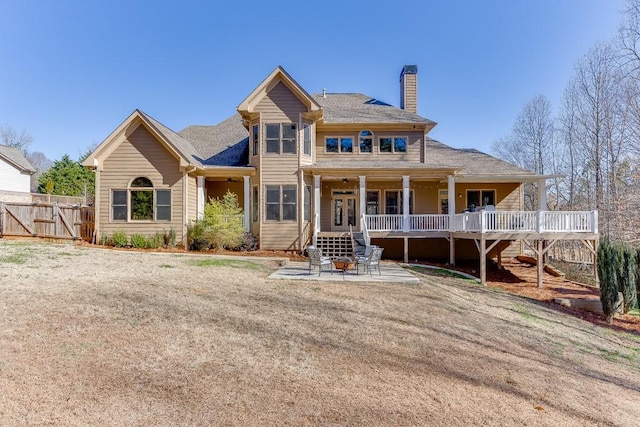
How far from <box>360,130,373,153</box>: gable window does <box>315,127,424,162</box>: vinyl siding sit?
0.16 m

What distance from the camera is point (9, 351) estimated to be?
4.50m

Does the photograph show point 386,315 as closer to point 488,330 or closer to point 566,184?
point 488,330

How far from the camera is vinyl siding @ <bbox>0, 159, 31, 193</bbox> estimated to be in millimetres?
29031

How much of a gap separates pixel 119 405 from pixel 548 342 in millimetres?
7368

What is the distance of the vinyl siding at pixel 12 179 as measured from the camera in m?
29.0

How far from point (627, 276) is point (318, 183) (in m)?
11.4

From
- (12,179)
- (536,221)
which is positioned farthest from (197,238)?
(12,179)

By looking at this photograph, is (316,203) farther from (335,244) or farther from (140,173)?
(140,173)

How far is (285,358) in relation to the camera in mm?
4805

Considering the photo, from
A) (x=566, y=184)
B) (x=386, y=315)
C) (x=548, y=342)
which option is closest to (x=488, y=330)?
(x=548, y=342)

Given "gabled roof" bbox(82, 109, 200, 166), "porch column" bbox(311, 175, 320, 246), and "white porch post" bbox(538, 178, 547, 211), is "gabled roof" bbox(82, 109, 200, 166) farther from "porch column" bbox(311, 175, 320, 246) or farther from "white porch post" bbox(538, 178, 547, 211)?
"white porch post" bbox(538, 178, 547, 211)

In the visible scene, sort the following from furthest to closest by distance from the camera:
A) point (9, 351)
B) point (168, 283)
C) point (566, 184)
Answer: point (566, 184)
point (168, 283)
point (9, 351)

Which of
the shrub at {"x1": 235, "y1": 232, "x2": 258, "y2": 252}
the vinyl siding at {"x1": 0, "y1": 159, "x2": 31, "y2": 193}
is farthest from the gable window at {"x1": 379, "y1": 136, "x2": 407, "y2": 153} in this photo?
the vinyl siding at {"x1": 0, "y1": 159, "x2": 31, "y2": 193}

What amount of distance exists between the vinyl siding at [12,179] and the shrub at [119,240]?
23071 mm
